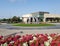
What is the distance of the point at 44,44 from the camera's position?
3.22m

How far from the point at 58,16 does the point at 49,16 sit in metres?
4.44

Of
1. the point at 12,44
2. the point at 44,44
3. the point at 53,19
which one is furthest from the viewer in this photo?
the point at 53,19

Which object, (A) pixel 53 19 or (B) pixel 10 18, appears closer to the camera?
(B) pixel 10 18

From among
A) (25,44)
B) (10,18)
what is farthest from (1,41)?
(10,18)

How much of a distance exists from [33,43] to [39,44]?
14 centimetres

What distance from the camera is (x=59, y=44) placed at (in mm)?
2961

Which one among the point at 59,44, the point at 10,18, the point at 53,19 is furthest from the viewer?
the point at 53,19

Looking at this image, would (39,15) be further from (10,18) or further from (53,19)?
(10,18)

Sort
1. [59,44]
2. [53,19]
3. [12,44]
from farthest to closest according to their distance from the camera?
[53,19]
[12,44]
[59,44]

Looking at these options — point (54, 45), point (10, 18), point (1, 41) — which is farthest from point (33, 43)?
point (10, 18)

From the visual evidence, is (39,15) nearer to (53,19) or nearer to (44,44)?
(53,19)

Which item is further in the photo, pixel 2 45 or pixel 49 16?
pixel 49 16

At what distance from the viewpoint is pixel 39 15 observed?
99375 mm

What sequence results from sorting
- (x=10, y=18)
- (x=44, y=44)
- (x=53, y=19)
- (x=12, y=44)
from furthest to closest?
(x=53, y=19), (x=10, y=18), (x=12, y=44), (x=44, y=44)
